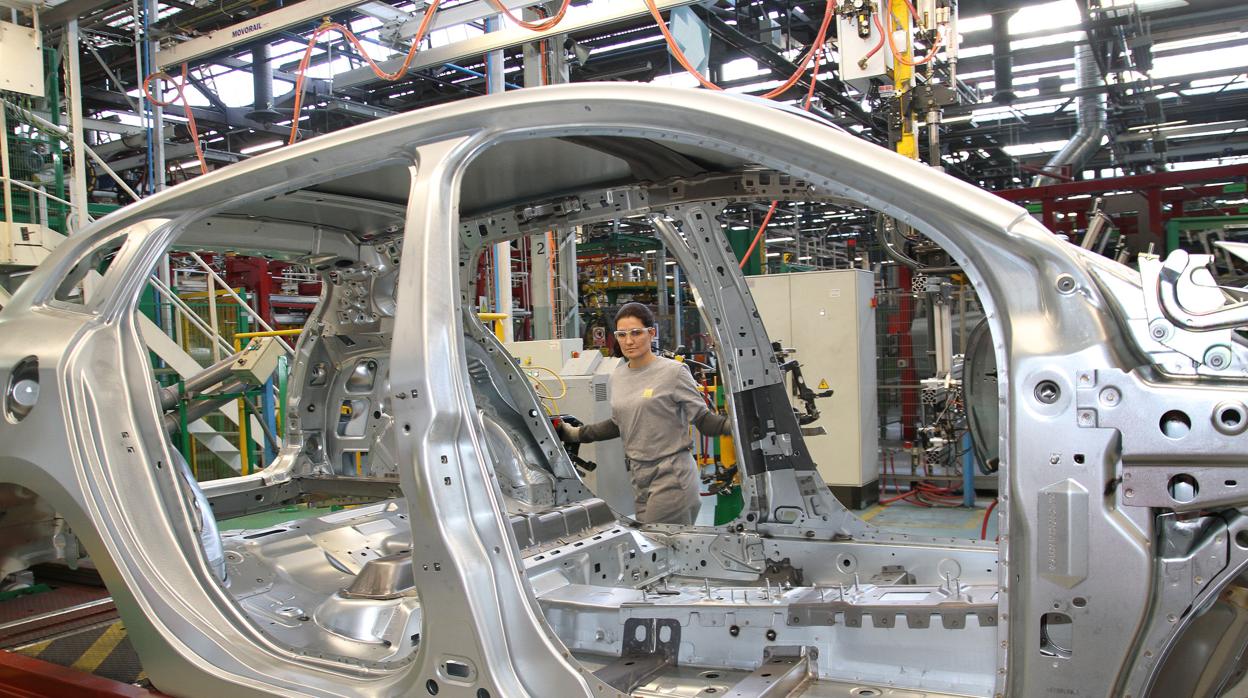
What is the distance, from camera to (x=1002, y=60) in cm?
1113

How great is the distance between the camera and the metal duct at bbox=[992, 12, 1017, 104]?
33.7ft

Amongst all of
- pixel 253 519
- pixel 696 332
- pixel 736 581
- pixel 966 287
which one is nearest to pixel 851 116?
pixel 696 332

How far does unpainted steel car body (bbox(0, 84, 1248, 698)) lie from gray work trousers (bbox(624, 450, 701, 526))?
434 mm

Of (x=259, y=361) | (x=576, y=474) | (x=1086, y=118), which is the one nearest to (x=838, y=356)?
(x=576, y=474)

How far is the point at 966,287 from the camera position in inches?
289

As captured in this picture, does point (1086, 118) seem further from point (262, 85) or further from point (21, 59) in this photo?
point (21, 59)

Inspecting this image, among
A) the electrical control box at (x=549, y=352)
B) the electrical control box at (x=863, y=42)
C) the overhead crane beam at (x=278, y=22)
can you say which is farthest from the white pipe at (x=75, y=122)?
the electrical control box at (x=863, y=42)

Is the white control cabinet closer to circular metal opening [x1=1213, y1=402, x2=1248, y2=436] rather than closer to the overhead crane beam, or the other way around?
the overhead crane beam

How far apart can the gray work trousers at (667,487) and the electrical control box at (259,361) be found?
2334mm

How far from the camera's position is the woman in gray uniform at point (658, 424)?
4.49 meters

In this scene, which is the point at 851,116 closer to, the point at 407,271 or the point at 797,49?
the point at 797,49

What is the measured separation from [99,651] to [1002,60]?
36.6ft

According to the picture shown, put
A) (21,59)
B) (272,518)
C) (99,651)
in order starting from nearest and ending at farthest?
(99,651)
(21,59)
(272,518)

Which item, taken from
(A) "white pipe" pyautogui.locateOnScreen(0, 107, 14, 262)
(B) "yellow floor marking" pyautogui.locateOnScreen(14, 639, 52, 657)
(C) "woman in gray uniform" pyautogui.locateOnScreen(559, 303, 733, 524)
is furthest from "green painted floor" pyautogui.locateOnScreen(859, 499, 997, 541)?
(A) "white pipe" pyautogui.locateOnScreen(0, 107, 14, 262)
